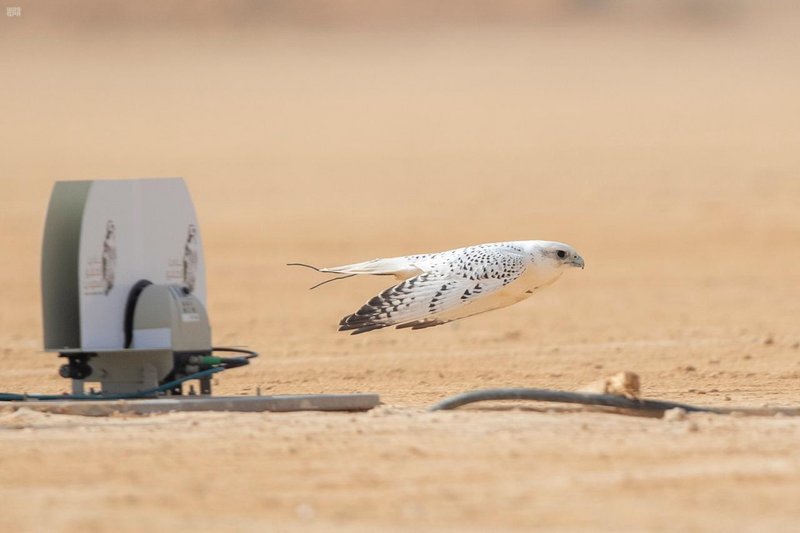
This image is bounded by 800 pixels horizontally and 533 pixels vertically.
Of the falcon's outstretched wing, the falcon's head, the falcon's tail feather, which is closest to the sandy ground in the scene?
the falcon's outstretched wing

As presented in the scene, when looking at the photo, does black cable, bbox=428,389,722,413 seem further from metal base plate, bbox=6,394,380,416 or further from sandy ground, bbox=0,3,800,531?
metal base plate, bbox=6,394,380,416

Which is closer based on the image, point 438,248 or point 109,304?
point 109,304

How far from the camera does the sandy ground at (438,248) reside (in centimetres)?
635

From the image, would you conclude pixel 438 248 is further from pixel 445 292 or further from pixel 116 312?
pixel 116 312

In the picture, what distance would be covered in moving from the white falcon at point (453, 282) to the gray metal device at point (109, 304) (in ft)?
3.28

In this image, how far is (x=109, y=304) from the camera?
343 inches

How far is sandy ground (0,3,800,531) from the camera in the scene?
6348 millimetres

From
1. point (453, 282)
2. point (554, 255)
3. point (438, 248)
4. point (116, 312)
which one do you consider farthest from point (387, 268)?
point (438, 248)

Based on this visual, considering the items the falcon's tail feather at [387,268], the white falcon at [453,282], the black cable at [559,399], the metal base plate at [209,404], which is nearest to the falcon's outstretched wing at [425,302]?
the white falcon at [453,282]

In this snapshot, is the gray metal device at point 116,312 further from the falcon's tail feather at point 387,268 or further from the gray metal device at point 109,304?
the falcon's tail feather at point 387,268

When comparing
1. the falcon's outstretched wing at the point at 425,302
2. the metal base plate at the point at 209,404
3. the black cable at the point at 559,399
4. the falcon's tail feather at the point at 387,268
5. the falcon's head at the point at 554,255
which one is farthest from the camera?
the falcon's head at the point at 554,255

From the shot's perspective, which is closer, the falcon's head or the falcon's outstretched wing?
the falcon's outstretched wing

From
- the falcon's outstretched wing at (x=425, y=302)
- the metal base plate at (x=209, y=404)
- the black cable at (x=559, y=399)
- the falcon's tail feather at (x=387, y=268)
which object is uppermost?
the falcon's tail feather at (x=387, y=268)

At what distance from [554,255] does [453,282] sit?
1.00m
